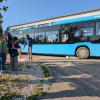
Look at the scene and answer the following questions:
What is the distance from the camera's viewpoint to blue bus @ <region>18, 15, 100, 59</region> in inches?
969

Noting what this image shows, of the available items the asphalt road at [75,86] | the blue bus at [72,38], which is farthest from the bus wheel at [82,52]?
the asphalt road at [75,86]

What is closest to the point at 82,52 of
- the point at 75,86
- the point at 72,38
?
the point at 72,38

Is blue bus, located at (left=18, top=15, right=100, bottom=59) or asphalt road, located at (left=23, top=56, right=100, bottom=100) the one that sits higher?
blue bus, located at (left=18, top=15, right=100, bottom=59)

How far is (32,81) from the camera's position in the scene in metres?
12.6

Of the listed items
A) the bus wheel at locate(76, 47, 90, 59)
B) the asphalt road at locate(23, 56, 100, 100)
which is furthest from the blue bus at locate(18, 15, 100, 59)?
the asphalt road at locate(23, 56, 100, 100)

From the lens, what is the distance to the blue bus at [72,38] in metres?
24.6

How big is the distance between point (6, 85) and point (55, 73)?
3978 millimetres

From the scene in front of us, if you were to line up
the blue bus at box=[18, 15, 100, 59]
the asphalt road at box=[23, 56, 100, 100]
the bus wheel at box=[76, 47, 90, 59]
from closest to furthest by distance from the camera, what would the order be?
the asphalt road at box=[23, 56, 100, 100]
the blue bus at box=[18, 15, 100, 59]
the bus wheel at box=[76, 47, 90, 59]

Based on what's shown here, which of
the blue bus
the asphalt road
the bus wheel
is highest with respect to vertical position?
the blue bus

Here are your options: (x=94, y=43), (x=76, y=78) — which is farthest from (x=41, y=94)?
(x=94, y=43)

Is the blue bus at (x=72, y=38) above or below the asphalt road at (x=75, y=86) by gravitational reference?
above

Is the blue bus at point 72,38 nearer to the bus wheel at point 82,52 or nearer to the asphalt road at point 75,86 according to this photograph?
the bus wheel at point 82,52

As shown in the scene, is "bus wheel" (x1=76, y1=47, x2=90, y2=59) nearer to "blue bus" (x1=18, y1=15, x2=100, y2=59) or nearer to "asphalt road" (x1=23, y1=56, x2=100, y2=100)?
"blue bus" (x1=18, y1=15, x2=100, y2=59)

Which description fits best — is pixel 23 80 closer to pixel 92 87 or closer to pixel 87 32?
pixel 92 87
